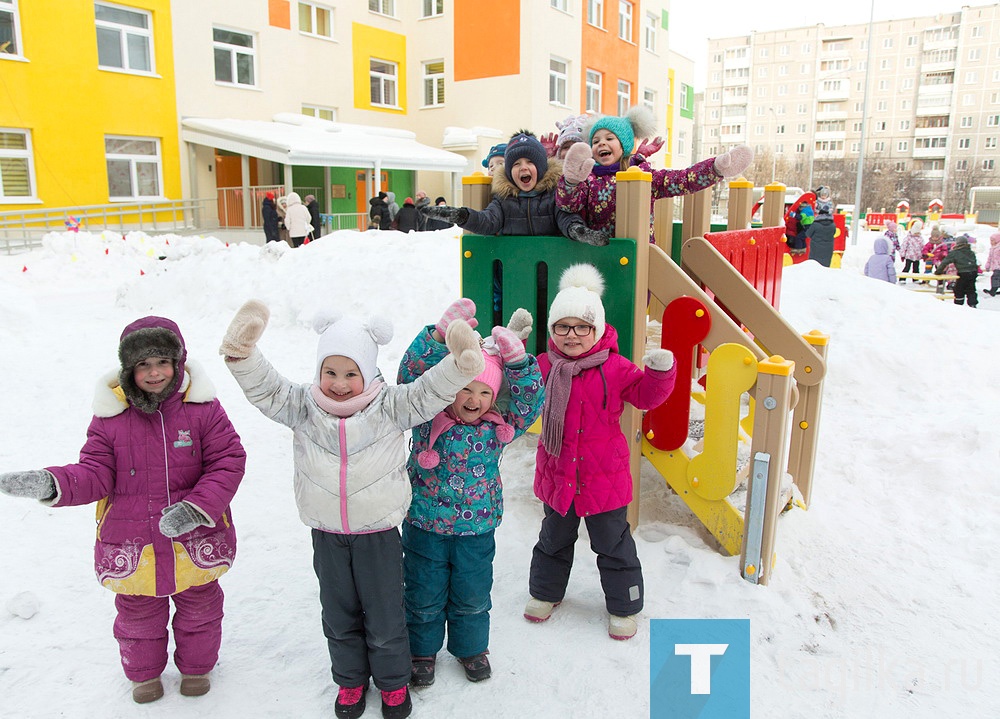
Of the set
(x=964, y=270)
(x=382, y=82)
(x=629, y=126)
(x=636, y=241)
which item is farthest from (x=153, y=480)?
(x=382, y=82)

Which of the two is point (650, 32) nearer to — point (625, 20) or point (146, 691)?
point (625, 20)

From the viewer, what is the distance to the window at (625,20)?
27484 mm

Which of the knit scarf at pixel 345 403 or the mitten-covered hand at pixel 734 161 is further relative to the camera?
the mitten-covered hand at pixel 734 161

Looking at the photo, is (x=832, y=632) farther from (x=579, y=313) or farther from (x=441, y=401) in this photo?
(x=441, y=401)

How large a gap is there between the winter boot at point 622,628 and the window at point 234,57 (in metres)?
20.5

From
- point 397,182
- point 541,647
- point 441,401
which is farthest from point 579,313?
point 397,182

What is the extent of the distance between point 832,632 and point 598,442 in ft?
4.20

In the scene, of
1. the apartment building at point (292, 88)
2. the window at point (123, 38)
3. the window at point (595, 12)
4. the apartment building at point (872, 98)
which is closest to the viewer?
the apartment building at point (292, 88)

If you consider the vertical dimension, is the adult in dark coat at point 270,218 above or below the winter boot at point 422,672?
above

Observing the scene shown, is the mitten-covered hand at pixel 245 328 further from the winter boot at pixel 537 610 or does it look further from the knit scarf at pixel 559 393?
the winter boot at pixel 537 610

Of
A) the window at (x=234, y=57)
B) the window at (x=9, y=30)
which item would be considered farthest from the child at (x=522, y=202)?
the window at (x=234, y=57)

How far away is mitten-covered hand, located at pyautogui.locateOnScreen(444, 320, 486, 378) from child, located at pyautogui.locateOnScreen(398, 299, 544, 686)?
31cm

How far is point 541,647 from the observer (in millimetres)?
3055

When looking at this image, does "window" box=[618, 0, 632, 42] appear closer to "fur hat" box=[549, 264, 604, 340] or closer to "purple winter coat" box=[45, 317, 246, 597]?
"fur hat" box=[549, 264, 604, 340]
